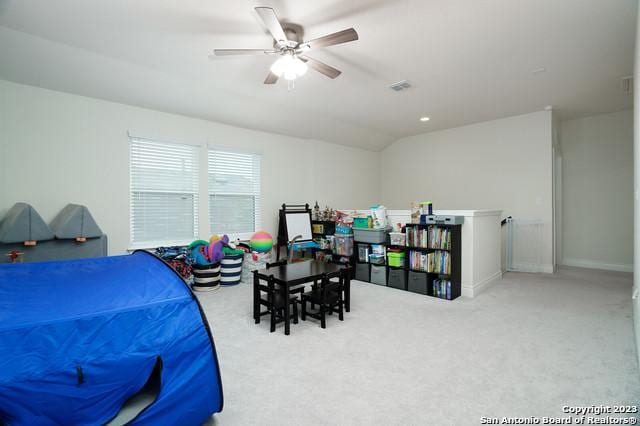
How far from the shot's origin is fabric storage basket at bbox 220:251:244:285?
457 centimetres

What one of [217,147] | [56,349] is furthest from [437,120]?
[56,349]

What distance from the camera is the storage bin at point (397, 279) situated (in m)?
4.33

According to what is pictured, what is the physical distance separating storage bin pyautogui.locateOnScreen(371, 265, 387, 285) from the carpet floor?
721 mm

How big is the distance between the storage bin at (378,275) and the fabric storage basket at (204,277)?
7.53ft

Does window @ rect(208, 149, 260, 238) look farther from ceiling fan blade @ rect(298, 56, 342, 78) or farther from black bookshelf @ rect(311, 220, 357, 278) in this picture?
ceiling fan blade @ rect(298, 56, 342, 78)

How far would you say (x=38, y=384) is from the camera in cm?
119

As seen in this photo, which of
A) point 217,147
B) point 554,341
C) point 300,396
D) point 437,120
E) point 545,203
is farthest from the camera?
point 437,120

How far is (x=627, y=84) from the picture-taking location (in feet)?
13.4

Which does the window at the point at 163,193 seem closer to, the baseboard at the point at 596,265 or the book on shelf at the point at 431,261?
the book on shelf at the point at 431,261

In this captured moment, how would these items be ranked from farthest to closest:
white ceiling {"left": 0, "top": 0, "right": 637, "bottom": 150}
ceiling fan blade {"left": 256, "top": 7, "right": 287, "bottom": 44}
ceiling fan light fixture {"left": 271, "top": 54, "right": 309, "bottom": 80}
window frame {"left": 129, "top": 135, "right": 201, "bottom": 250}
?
window frame {"left": 129, "top": 135, "right": 201, "bottom": 250}, ceiling fan light fixture {"left": 271, "top": 54, "right": 309, "bottom": 80}, white ceiling {"left": 0, "top": 0, "right": 637, "bottom": 150}, ceiling fan blade {"left": 256, "top": 7, "right": 287, "bottom": 44}

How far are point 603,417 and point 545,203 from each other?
14.5 ft

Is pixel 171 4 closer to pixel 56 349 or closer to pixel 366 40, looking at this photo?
pixel 366 40

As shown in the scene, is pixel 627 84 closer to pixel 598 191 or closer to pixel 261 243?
pixel 598 191

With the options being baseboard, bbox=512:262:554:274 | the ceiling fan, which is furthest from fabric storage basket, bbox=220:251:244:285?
baseboard, bbox=512:262:554:274
